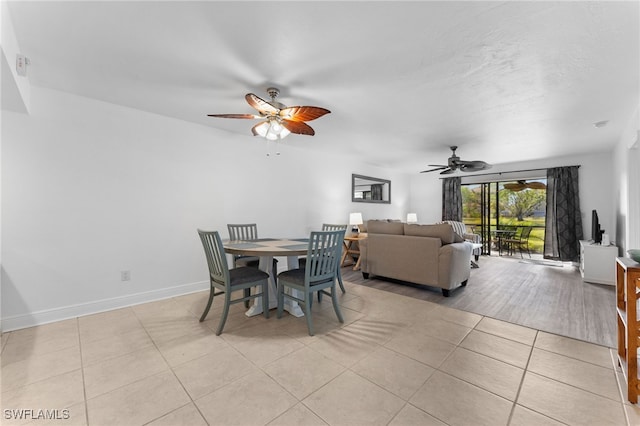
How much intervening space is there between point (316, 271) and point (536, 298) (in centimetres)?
292

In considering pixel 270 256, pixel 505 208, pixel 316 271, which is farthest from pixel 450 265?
pixel 505 208

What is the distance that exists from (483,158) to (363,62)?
478 centimetres

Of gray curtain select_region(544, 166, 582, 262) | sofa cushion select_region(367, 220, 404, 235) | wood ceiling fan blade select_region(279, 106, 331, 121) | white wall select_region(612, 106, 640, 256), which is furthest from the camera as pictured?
gray curtain select_region(544, 166, 582, 262)

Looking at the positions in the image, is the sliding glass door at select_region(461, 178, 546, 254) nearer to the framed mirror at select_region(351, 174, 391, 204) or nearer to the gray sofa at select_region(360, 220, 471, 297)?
the framed mirror at select_region(351, 174, 391, 204)

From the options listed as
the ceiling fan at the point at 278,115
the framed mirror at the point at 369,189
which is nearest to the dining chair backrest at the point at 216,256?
the ceiling fan at the point at 278,115

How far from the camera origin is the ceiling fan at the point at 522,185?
19.6ft

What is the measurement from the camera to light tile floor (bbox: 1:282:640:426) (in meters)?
1.38

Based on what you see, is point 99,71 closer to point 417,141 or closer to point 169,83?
point 169,83

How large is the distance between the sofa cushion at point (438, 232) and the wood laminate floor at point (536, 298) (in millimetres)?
722

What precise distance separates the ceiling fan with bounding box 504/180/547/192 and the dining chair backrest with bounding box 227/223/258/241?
20.4 ft

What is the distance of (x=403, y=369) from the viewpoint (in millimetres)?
1766

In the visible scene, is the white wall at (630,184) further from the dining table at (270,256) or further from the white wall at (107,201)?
the white wall at (107,201)

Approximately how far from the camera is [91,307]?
8.96 feet

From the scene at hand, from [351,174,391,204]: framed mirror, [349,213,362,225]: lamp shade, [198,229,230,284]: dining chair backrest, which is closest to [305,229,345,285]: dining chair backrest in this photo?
[198,229,230,284]: dining chair backrest
